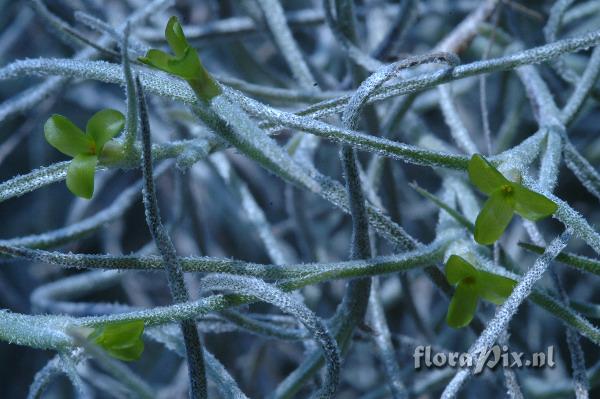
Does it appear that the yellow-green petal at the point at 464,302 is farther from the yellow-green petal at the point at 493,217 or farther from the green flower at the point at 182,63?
the green flower at the point at 182,63

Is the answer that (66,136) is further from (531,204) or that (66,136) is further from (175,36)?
(531,204)

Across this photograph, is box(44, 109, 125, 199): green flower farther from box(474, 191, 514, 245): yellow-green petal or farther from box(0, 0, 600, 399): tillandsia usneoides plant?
box(474, 191, 514, 245): yellow-green petal

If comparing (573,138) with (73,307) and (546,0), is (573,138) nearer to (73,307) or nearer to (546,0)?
(546,0)

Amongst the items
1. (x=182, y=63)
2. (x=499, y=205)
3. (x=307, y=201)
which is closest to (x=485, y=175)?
(x=499, y=205)

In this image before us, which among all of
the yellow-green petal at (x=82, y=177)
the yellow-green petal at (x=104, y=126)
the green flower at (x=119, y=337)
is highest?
the yellow-green petal at (x=104, y=126)

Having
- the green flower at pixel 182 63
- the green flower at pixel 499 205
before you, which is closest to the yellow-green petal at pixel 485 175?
the green flower at pixel 499 205

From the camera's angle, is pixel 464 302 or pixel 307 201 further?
pixel 307 201

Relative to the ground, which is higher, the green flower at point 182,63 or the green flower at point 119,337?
the green flower at point 182,63

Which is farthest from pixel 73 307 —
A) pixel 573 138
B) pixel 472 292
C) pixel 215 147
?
pixel 573 138

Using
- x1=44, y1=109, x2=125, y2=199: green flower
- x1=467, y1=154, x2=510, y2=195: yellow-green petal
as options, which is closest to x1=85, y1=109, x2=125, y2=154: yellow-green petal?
x1=44, y1=109, x2=125, y2=199: green flower
